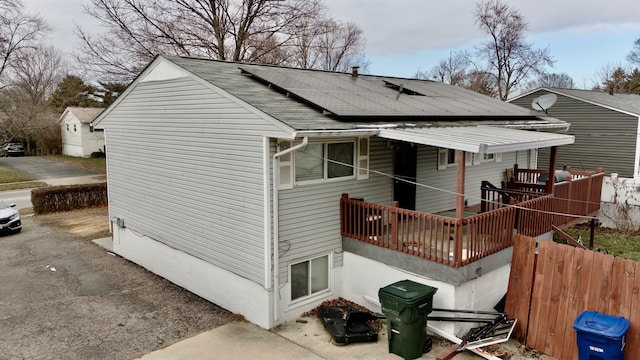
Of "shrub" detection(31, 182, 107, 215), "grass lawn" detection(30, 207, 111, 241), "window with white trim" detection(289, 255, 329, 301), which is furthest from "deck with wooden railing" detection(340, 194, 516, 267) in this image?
"shrub" detection(31, 182, 107, 215)

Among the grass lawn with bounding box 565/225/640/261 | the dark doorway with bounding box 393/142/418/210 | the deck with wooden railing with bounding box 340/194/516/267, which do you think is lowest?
the grass lawn with bounding box 565/225/640/261

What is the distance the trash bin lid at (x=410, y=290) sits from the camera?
23.2ft

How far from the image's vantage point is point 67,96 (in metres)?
50.0

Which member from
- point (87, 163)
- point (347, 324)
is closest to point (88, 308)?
point (347, 324)

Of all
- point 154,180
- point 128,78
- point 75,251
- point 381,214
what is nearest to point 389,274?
point 381,214

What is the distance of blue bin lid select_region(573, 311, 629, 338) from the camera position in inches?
242

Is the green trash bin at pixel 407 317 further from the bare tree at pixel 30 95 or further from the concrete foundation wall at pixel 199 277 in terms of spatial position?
the bare tree at pixel 30 95

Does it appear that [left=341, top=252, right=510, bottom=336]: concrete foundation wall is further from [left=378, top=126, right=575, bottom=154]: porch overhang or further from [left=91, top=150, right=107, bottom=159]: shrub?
[left=91, top=150, right=107, bottom=159]: shrub

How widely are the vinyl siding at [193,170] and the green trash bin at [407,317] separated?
251 cm

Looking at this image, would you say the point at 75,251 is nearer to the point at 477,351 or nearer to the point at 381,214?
the point at 381,214

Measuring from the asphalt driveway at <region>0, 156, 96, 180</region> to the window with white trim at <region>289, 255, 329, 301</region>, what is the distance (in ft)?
89.8

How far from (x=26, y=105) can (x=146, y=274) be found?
3338 centimetres

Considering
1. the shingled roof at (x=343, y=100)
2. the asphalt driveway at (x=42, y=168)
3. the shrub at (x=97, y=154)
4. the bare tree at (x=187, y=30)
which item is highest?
the bare tree at (x=187, y=30)

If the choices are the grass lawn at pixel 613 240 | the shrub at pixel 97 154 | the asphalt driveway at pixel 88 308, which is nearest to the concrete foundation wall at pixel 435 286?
the asphalt driveway at pixel 88 308
